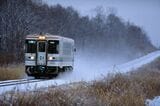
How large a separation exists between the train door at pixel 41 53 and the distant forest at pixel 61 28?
10796mm

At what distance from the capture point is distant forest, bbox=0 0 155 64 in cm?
5425

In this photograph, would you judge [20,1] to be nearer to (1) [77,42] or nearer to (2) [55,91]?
(1) [77,42]

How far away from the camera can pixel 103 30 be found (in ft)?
402

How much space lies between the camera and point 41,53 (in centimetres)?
3209

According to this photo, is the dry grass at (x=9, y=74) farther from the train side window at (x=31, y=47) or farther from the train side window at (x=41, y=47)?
the train side window at (x=41, y=47)

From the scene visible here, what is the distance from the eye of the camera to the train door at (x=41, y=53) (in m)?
32.0

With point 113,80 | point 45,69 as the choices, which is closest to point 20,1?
point 45,69

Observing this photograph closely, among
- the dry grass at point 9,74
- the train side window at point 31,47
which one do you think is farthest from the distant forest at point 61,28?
the train side window at point 31,47

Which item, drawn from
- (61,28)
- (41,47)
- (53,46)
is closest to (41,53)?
(41,47)

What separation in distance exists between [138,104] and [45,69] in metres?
17.0

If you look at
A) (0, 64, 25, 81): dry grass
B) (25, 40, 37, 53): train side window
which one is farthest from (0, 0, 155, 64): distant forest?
(25, 40, 37, 53): train side window

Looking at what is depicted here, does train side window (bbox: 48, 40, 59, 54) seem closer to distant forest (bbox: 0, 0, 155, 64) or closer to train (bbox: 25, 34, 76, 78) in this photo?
train (bbox: 25, 34, 76, 78)

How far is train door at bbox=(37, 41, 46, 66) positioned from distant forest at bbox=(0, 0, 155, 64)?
10796 mm

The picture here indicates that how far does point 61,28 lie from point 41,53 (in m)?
46.6
